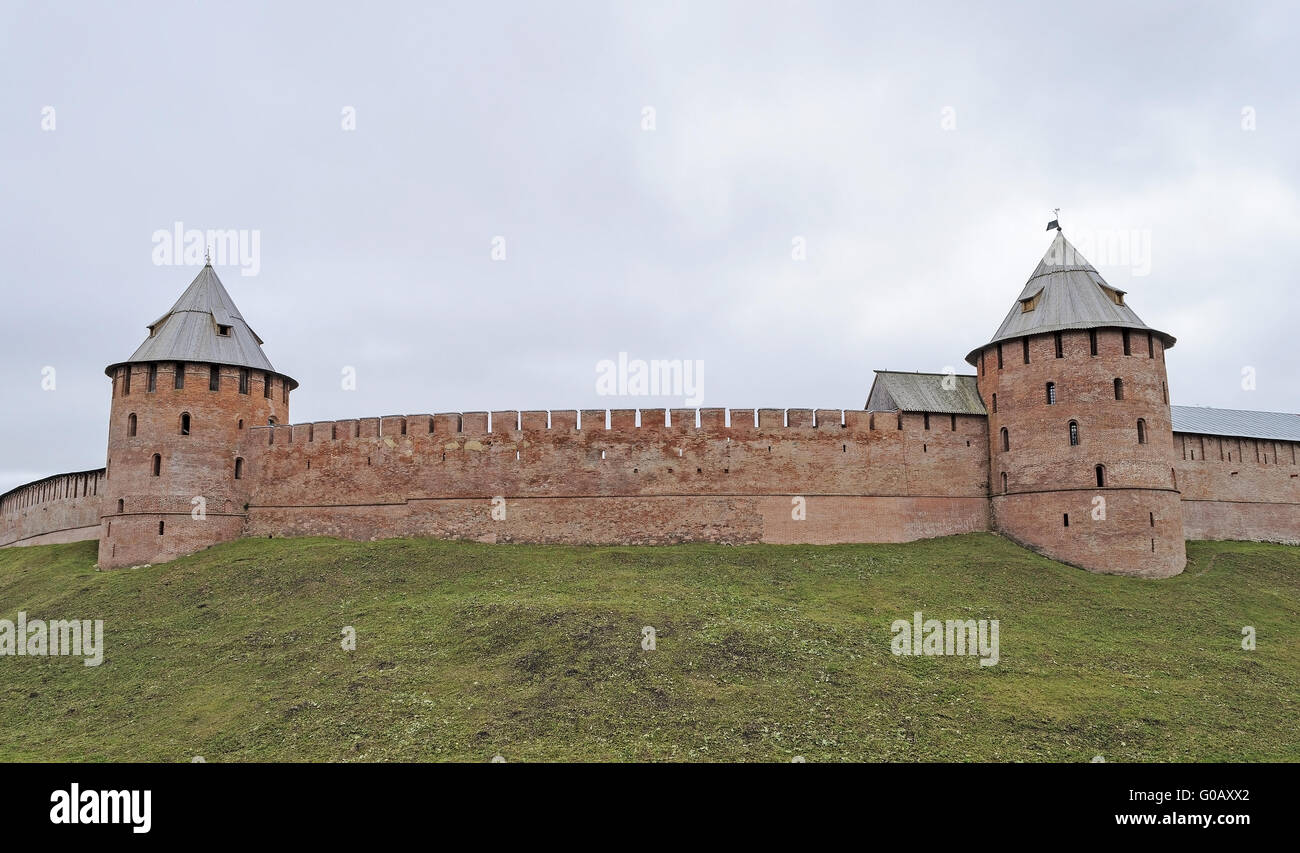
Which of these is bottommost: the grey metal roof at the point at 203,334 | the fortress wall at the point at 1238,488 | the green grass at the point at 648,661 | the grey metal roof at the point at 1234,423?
the green grass at the point at 648,661

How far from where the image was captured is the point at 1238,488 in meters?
30.3

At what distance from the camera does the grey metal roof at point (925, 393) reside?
89.6ft

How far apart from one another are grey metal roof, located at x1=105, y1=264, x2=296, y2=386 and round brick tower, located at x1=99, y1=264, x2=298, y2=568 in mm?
37

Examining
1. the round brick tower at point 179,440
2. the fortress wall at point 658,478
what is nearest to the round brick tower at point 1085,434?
the fortress wall at point 658,478

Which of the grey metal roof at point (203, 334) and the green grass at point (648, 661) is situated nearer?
the green grass at point (648, 661)

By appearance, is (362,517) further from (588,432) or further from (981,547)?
(981,547)

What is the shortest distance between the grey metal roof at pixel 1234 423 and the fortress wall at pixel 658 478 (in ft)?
31.7

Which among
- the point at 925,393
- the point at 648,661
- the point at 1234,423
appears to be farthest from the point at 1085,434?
the point at 648,661

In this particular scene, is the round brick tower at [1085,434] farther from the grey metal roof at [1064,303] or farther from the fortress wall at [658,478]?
the fortress wall at [658,478]

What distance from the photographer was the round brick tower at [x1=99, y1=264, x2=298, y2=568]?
26719 mm

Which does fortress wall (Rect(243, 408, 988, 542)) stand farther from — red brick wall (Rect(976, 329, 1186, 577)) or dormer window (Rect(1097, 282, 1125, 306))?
dormer window (Rect(1097, 282, 1125, 306))

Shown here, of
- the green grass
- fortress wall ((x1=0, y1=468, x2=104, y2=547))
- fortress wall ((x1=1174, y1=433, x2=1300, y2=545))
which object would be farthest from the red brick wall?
fortress wall ((x1=0, y1=468, x2=104, y2=547))

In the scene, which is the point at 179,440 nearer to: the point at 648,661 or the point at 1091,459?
the point at 648,661
